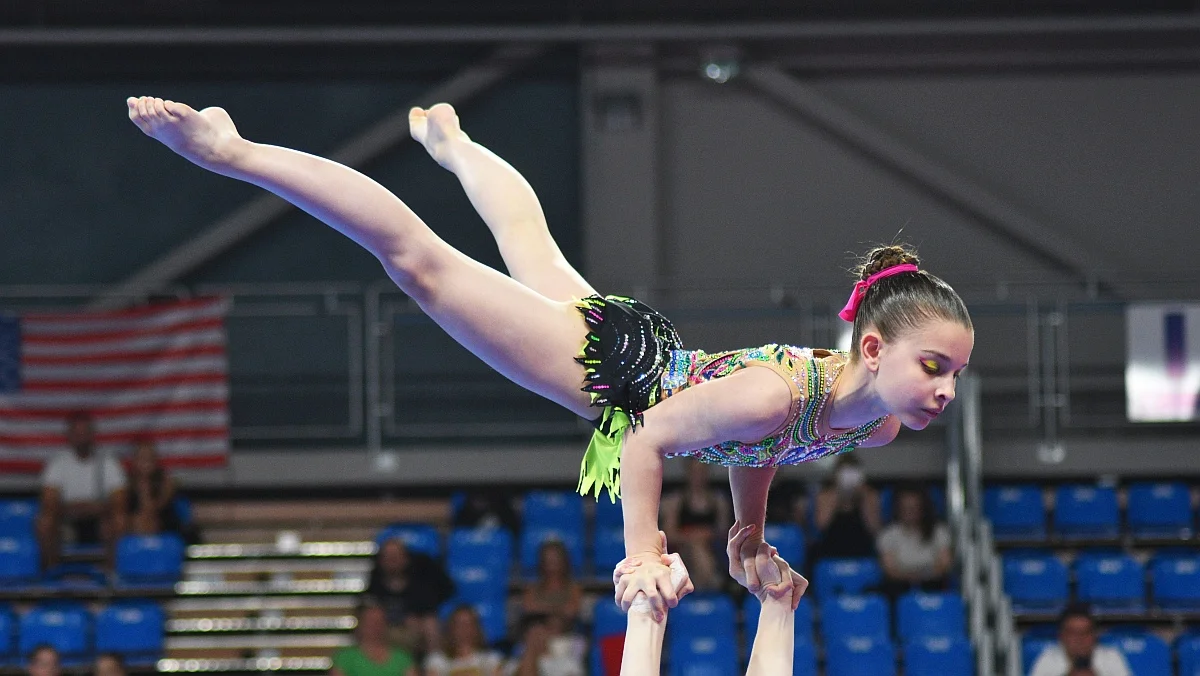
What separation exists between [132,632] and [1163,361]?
5675 mm

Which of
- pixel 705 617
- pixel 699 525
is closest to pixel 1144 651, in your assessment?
pixel 705 617

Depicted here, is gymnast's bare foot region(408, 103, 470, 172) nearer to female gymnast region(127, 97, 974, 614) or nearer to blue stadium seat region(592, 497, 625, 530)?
female gymnast region(127, 97, 974, 614)

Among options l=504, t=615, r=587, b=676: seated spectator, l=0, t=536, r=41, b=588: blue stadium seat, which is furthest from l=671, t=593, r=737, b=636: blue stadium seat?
l=0, t=536, r=41, b=588: blue stadium seat

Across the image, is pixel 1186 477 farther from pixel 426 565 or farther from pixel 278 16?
pixel 278 16

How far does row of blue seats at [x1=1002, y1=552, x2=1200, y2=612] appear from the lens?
7.22 metres

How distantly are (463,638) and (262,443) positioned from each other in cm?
352

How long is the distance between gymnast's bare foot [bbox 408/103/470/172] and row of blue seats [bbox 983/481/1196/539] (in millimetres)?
5324

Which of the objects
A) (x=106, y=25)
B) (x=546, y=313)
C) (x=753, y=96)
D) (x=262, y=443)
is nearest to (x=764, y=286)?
(x=753, y=96)

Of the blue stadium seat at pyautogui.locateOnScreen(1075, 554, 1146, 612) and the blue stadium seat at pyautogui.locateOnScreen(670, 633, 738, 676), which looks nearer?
the blue stadium seat at pyautogui.locateOnScreen(670, 633, 738, 676)

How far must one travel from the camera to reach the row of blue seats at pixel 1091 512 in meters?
7.92

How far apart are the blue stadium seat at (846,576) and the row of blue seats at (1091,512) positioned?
1.17 m

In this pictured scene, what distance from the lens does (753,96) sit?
933cm

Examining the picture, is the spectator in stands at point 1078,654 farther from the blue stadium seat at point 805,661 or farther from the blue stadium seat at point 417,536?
the blue stadium seat at point 417,536

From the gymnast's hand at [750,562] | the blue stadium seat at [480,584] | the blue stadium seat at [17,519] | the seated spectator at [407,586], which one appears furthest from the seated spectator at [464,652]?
the gymnast's hand at [750,562]
